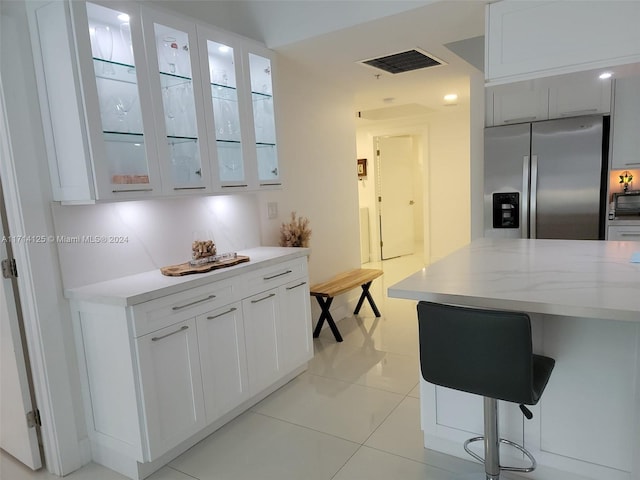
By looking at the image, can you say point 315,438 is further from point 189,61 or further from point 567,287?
point 189,61

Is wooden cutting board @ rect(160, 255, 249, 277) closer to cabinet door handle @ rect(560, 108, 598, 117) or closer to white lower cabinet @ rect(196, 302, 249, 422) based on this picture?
white lower cabinet @ rect(196, 302, 249, 422)

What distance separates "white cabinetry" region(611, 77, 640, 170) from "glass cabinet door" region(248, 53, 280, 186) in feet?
9.02

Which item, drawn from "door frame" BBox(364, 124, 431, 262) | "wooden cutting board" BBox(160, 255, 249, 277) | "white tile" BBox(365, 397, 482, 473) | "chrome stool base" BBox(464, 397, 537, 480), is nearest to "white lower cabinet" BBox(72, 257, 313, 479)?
"wooden cutting board" BBox(160, 255, 249, 277)

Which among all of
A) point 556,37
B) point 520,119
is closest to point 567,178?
point 520,119

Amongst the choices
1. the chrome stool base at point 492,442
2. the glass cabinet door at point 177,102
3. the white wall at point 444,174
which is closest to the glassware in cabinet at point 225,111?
the glass cabinet door at point 177,102

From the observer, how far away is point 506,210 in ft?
12.7

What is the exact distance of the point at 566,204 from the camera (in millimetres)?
Answer: 3584

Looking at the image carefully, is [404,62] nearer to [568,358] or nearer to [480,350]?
[568,358]

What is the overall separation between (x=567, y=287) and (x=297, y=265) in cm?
178

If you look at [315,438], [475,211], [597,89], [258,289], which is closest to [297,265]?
[258,289]

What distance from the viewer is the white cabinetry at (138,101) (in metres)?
2.00

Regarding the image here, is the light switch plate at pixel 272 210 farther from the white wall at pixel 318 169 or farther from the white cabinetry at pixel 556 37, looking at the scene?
the white cabinetry at pixel 556 37

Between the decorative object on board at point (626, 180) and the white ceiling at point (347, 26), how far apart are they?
1531 mm

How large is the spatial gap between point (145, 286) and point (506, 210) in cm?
314
